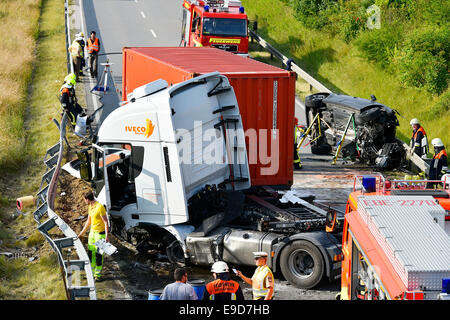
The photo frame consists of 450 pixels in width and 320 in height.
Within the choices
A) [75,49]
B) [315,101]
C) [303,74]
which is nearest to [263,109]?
[315,101]

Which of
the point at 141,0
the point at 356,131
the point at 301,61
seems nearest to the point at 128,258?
the point at 356,131

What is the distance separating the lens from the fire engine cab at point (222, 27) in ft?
84.7

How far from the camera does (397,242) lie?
22.9 feet

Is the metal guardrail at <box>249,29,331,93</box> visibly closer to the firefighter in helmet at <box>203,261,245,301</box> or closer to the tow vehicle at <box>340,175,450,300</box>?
the tow vehicle at <box>340,175,450,300</box>

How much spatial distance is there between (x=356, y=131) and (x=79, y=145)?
23.7ft

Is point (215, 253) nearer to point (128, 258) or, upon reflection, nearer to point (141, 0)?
point (128, 258)

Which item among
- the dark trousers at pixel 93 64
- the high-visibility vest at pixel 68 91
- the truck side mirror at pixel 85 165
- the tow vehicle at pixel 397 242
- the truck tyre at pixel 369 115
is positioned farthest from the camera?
the dark trousers at pixel 93 64

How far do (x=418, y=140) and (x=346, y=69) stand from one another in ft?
33.4

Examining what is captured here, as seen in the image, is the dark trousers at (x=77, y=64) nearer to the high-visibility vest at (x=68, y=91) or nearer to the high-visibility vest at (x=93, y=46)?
the high-visibility vest at (x=93, y=46)

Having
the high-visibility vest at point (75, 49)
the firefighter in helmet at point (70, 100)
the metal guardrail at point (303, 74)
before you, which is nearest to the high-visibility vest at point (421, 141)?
the metal guardrail at point (303, 74)

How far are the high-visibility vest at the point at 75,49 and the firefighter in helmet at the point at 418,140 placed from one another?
38.3 feet

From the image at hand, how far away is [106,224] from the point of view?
37.8 ft

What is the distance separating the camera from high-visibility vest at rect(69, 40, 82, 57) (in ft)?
77.3

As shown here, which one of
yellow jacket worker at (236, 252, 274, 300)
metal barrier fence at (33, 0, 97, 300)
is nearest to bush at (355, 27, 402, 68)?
metal barrier fence at (33, 0, 97, 300)
